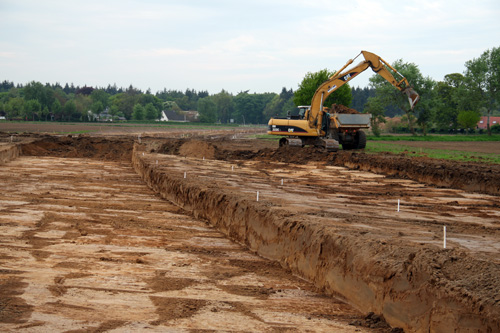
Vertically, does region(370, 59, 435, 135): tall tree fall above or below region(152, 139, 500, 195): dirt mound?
above

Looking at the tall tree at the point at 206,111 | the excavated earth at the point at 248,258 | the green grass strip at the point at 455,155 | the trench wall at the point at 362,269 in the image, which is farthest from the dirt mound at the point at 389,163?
the tall tree at the point at 206,111

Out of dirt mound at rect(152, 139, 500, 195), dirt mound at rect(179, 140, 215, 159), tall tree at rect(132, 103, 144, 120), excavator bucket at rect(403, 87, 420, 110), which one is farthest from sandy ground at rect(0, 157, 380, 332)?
tall tree at rect(132, 103, 144, 120)

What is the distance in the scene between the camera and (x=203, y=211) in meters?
13.7

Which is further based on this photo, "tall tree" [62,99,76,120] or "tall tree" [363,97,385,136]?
"tall tree" [62,99,76,120]

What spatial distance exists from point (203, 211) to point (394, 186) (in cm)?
747

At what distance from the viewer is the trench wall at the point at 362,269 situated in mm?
5414

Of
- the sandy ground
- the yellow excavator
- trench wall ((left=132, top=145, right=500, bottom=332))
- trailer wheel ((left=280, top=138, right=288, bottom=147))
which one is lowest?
the sandy ground

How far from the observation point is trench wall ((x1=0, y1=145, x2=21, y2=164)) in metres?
26.3

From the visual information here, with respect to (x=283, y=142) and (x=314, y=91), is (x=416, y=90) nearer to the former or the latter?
(x=314, y=91)

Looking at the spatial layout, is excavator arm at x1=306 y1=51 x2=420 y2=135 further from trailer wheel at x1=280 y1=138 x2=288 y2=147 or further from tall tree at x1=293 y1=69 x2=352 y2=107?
tall tree at x1=293 y1=69 x2=352 y2=107

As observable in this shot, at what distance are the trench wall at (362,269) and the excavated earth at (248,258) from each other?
0.06ft

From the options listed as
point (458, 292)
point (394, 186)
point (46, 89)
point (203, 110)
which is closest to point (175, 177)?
point (394, 186)

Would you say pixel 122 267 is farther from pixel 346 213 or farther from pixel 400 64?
pixel 400 64

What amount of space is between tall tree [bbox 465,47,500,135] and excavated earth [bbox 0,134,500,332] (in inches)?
2216
